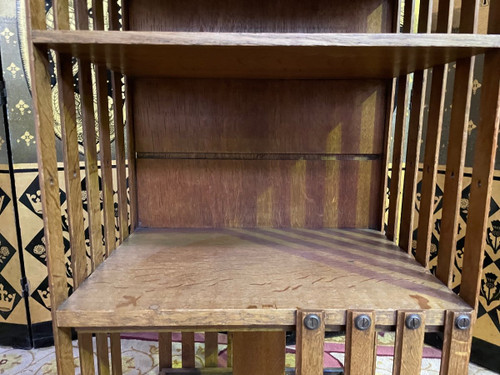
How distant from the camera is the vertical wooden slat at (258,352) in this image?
3.71 feet

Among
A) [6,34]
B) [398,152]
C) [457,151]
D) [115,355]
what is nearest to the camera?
[457,151]

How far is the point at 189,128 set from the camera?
1203mm

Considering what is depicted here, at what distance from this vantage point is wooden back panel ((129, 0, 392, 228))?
44.6 inches

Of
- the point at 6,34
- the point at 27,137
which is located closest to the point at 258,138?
the point at 27,137

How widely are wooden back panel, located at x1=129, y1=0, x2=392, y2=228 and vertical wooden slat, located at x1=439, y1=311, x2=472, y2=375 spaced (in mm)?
512

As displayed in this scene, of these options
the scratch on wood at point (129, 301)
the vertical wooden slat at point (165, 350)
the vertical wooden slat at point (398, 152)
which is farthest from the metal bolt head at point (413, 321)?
the vertical wooden slat at point (165, 350)

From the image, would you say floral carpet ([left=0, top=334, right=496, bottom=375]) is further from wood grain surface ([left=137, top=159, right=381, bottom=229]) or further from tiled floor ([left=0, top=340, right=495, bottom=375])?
wood grain surface ([left=137, top=159, right=381, bottom=229])

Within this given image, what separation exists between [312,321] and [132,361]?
144cm

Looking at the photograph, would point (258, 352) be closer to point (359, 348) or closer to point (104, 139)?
point (359, 348)

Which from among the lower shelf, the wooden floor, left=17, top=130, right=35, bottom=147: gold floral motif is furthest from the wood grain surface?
left=17, top=130, right=35, bottom=147: gold floral motif

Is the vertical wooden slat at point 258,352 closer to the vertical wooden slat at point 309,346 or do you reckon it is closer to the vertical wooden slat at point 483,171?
the vertical wooden slat at point 309,346

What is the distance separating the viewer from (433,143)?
0.96 metres

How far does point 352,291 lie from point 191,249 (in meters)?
0.44

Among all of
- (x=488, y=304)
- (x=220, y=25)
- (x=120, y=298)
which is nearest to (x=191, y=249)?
(x=120, y=298)
